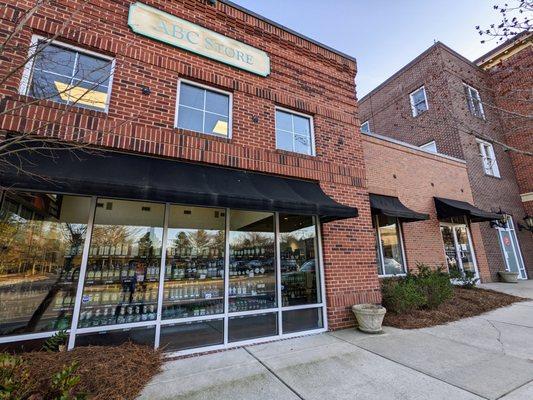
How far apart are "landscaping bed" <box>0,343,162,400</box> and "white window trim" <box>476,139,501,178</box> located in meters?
17.1

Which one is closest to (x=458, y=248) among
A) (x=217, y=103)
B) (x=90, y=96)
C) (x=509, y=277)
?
(x=509, y=277)

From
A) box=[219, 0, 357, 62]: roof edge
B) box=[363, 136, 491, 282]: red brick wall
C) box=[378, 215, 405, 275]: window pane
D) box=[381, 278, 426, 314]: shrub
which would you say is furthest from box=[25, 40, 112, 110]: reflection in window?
box=[378, 215, 405, 275]: window pane

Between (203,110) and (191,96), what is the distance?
36cm

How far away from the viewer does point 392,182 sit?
34.2 ft

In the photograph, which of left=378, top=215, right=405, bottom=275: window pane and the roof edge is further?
left=378, top=215, right=405, bottom=275: window pane

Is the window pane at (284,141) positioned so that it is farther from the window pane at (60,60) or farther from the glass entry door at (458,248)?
the glass entry door at (458,248)

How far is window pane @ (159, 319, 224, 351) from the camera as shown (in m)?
4.78

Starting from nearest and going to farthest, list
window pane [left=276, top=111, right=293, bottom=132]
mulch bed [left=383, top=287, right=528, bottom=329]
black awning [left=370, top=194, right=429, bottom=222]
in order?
mulch bed [left=383, top=287, right=528, bottom=329], window pane [left=276, top=111, right=293, bottom=132], black awning [left=370, top=194, right=429, bottom=222]

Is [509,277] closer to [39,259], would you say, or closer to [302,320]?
[302,320]

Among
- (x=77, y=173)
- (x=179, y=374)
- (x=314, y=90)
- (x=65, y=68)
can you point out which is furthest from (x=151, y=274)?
(x=314, y=90)

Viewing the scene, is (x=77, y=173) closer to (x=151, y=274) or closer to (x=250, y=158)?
(x=151, y=274)

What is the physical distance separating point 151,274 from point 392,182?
346 inches

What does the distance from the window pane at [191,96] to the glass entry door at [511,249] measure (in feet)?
50.3

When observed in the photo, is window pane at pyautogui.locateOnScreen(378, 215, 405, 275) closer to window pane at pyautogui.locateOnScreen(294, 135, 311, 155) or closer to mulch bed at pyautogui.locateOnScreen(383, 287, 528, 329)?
mulch bed at pyautogui.locateOnScreen(383, 287, 528, 329)
